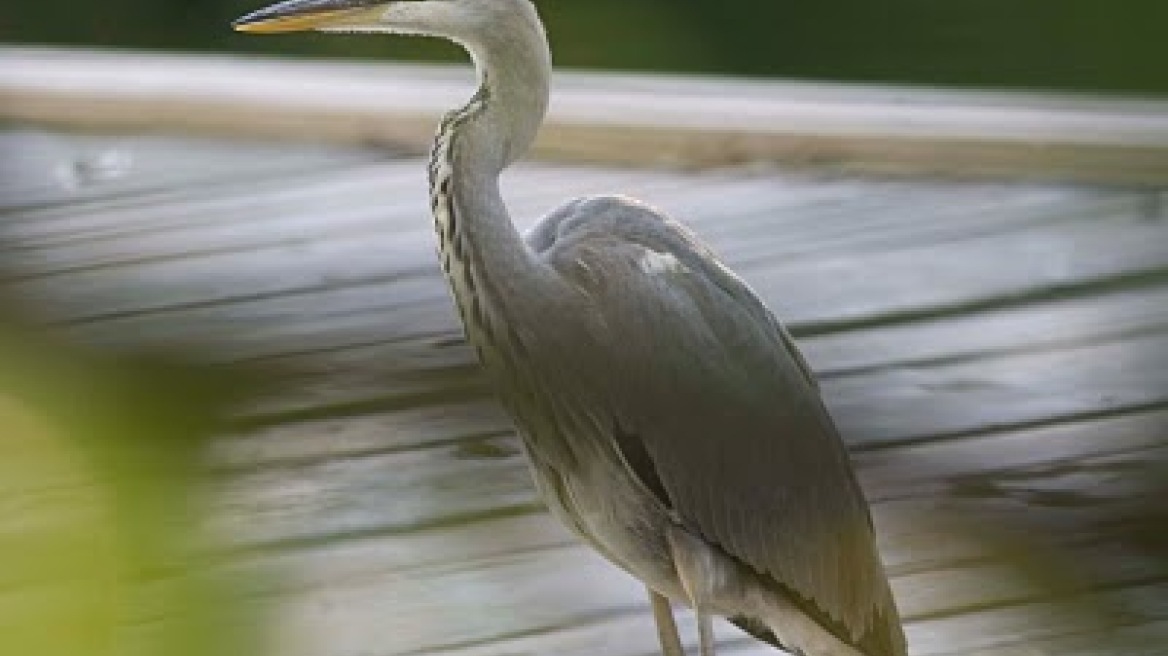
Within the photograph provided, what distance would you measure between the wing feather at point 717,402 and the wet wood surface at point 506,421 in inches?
3.1

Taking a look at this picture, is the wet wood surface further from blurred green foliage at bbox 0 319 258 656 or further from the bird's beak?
blurred green foliage at bbox 0 319 258 656

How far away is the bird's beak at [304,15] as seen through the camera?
3.18 feet

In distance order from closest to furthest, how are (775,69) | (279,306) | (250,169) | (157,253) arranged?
(775,69) → (279,306) → (157,253) → (250,169)

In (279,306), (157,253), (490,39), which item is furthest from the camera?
(157,253)

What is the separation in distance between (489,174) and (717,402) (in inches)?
6.0

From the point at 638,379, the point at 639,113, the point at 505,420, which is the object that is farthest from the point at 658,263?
the point at 639,113

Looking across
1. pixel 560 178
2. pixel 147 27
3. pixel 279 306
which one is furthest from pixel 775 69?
pixel 560 178

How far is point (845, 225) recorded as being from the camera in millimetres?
2307

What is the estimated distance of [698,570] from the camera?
4.09ft

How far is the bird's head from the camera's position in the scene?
0.99 m

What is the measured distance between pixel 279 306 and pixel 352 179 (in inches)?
19.3

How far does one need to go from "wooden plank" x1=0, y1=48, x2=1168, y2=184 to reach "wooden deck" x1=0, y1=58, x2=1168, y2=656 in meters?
0.02

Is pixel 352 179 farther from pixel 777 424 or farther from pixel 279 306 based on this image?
pixel 777 424

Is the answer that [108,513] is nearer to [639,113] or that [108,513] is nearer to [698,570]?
[698,570]
